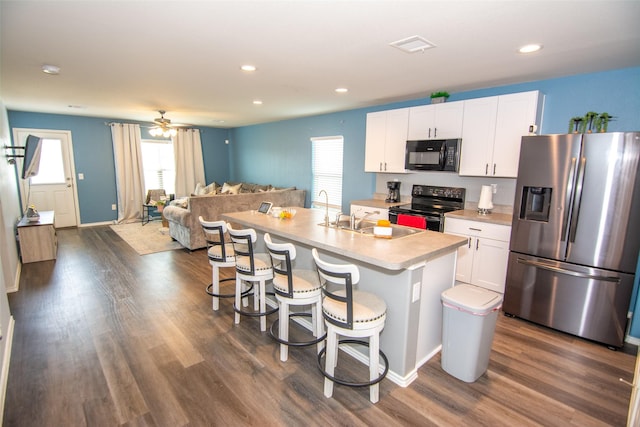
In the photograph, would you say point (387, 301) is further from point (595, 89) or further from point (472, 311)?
point (595, 89)

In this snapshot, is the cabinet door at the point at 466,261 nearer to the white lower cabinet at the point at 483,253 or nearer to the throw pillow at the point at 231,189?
the white lower cabinet at the point at 483,253

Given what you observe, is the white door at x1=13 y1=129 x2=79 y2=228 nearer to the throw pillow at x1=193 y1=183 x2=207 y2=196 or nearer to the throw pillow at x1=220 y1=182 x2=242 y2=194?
the throw pillow at x1=193 y1=183 x2=207 y2=196

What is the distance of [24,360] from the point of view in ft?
8.18

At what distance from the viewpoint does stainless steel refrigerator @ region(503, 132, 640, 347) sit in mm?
2592

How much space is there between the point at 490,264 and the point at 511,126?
1551 mm

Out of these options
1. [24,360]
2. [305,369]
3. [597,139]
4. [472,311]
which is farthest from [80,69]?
[597,139]

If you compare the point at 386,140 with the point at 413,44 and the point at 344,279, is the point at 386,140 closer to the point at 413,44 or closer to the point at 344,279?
the point at 413,44

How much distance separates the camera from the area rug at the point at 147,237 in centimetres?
559

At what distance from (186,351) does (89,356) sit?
2.48ft

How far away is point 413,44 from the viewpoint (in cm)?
247

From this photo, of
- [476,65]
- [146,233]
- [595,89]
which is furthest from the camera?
[146,233]

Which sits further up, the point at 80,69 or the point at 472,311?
the point at 80,69

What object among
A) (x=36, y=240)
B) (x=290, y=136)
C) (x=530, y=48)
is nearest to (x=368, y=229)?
(x=530, y=48)

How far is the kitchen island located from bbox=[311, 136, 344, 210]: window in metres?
3.57
